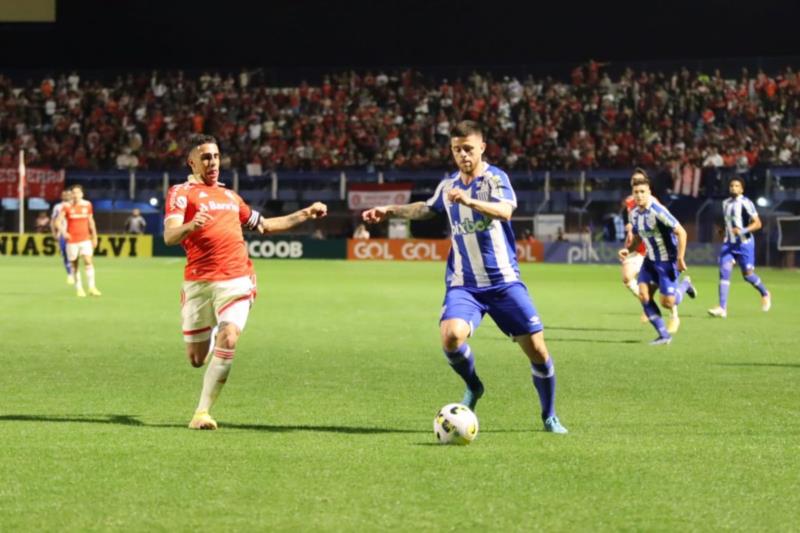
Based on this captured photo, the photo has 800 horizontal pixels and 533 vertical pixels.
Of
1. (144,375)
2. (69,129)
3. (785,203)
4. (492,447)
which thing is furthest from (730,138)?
(492,447)

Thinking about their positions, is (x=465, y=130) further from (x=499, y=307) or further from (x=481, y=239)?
(x=499, y=307)

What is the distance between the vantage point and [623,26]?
183 feet

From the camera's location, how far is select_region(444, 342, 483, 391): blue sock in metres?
9.19

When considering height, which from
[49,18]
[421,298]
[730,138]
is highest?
[49,18]

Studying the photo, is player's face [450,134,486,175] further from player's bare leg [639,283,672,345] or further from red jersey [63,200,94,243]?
red jersey [63,200,94,243]

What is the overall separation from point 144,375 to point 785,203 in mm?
34433

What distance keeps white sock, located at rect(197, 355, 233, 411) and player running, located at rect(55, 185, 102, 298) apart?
60.2 feet

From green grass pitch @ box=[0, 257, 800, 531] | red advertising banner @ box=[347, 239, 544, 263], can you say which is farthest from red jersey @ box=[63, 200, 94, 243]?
red advertising banner @ box=[347, 239, 544, 263]

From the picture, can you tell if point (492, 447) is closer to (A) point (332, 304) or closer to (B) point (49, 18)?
(A) point (332, 304)

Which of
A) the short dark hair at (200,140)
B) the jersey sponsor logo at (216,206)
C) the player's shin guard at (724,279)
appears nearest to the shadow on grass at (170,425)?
the jersey sponsor logo at (216,206)

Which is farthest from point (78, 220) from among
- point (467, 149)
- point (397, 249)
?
point (397, 249)

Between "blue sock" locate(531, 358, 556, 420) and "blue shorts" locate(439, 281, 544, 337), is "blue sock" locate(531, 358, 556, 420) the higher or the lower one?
the lower one

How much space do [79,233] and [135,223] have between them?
24650 mm

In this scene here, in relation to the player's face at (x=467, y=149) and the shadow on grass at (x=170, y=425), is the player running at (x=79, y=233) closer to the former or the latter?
the shadow on grass at (x=170, y=425)
